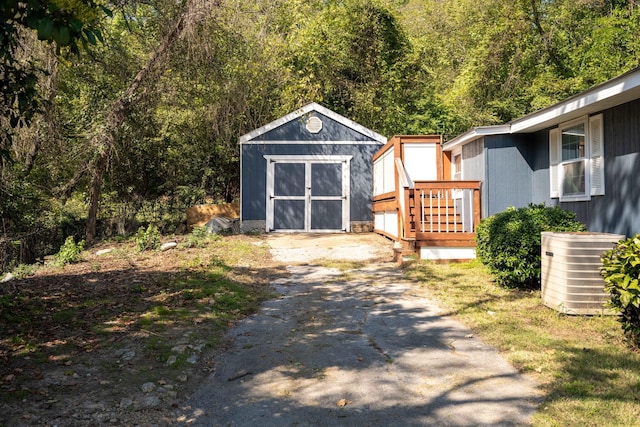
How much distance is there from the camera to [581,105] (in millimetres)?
7410

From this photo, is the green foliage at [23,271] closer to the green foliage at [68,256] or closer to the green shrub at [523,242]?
the green foliage at [68,256]

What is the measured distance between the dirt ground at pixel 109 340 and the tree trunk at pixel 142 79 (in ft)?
14.0

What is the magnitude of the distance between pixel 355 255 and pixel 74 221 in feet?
31.3

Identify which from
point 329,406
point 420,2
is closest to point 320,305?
point 329,406

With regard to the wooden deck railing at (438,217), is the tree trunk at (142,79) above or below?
above

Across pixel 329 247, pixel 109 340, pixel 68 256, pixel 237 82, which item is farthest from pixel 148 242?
pixel 109 340

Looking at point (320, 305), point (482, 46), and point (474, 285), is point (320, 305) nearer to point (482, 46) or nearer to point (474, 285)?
point (474, 285)

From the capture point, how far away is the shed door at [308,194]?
16188 millimetres

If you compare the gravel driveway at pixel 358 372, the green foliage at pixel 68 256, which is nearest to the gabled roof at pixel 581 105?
the gravel driveway at pixel 358 372

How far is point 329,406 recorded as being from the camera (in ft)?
12.2

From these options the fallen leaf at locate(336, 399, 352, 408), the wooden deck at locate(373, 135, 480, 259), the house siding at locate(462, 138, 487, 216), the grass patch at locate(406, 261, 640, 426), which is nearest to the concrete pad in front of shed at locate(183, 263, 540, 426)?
the fallen leaf at locate(336, 399, 352, 408)

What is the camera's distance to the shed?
16.2m

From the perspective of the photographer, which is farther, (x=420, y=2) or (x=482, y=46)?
(x=420, y=2)

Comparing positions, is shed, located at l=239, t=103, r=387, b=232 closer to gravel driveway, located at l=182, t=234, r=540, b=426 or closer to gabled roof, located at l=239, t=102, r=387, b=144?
gabled roof, located at l=239, t=102, r=387, b=144
